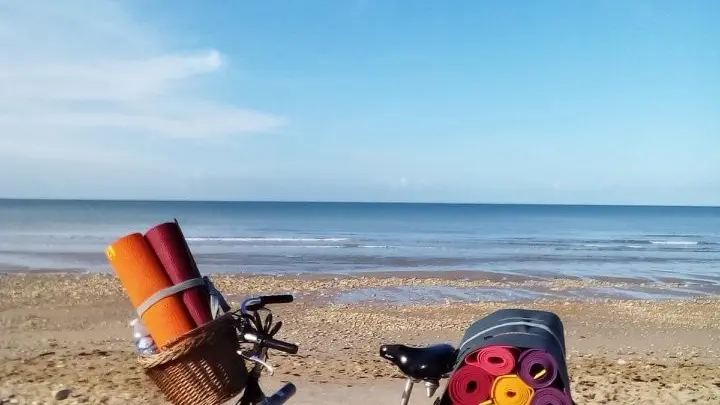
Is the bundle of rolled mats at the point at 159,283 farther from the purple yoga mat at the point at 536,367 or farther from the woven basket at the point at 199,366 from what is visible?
the purple yoga mat at the point at 536,367

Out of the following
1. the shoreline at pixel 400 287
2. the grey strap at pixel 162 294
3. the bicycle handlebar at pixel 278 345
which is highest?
the grey strap at pixel 162 294

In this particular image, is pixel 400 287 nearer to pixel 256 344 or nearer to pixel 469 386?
pixel 469 386

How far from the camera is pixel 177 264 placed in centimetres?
294

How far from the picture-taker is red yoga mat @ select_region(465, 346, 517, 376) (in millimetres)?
3150

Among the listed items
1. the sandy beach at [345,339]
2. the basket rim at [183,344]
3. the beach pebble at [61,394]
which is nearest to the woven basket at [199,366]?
the basket rim at [183,344]

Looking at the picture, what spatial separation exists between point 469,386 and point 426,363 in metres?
0.24

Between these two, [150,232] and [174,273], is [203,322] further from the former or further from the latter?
[150,232]

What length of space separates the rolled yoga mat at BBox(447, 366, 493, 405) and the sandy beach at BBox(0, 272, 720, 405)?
3.80 meters

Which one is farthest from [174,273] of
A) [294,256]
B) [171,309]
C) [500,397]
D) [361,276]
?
[294,256]

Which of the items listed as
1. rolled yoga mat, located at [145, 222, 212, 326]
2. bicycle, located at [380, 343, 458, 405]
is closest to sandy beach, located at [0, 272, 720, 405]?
bicycle, located at [380, 343, 458, 405]

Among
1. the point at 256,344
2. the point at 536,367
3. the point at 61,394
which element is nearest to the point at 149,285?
the point at 256,344

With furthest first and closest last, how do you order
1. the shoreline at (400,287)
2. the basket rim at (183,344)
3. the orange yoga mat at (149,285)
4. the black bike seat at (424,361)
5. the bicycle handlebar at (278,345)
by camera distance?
the shoreline at (400,287)
the black bike seat at (424,361)
the bicycle handlebar at (278,345)
the orange yoga mat at (149,285)
the basket rim at (183,344)

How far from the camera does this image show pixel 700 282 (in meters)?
21.8

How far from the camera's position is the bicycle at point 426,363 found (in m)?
3.32
